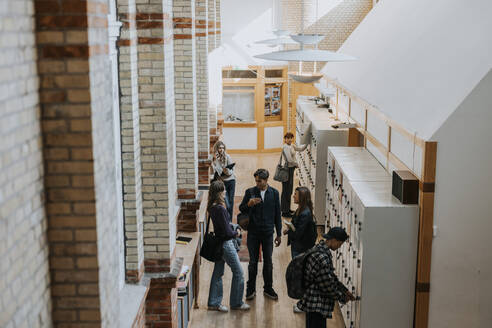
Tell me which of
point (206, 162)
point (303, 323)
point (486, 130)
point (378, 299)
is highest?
point (486, 130)

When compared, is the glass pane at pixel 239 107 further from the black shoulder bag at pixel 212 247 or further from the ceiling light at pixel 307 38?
the ceiling light at pixel 307 38

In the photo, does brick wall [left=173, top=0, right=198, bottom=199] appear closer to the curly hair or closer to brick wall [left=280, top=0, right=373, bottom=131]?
the curly hair

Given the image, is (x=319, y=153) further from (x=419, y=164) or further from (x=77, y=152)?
(x=77, y=152)

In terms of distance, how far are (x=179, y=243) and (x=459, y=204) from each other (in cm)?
362

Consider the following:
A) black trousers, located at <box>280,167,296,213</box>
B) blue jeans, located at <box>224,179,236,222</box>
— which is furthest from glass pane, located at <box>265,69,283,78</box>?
blue jeans, located at <box>224,179,236,222</box>

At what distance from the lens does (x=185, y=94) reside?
8062 mm

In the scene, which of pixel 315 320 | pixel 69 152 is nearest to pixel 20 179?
pixel 69 152

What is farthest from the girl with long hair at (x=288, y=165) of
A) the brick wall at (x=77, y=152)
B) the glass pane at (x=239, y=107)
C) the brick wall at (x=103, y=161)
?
the brick wall at (x=77, y=152)

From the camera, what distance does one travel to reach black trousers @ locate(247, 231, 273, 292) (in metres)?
8.12

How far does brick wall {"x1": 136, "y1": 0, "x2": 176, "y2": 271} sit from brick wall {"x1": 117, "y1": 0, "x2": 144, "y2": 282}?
0.07m

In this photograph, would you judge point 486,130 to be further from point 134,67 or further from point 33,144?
point 33,144

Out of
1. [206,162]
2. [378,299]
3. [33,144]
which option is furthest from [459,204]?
[206,162]

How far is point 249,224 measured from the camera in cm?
807

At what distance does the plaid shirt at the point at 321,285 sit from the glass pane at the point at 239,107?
1321 centimetres
